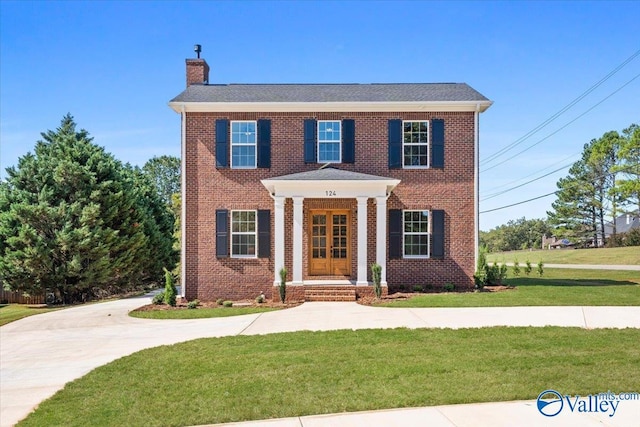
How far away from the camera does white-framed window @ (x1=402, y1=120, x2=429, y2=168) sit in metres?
17.7

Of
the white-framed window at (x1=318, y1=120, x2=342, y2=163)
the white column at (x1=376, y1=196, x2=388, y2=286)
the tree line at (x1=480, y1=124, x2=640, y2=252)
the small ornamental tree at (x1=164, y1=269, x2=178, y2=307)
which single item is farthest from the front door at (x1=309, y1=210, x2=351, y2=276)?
the tree line at (x1=480, y1=124, x2=640, y2=252)

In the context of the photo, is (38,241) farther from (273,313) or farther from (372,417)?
(372,417)

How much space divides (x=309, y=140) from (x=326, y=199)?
2116 mm

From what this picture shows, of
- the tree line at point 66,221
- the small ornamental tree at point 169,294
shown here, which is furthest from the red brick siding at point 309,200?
the tree line at point 66,221

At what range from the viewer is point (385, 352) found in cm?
817

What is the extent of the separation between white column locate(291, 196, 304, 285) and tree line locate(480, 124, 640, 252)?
135 feet

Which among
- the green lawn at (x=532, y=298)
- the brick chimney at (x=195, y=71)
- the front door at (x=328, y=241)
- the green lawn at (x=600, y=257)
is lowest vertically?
the green lawn at (x=600, y=257)

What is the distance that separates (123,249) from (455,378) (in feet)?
58.8

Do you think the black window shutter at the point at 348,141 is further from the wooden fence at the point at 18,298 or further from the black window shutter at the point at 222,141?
the wooden fence at the point at 18,298

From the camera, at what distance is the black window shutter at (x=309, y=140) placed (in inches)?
693

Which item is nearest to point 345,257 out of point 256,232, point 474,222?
point 256,232

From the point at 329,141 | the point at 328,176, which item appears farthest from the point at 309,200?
the point at 329,141

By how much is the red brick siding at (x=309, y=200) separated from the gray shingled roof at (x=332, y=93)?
0.60 metres

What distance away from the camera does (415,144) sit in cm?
1775
